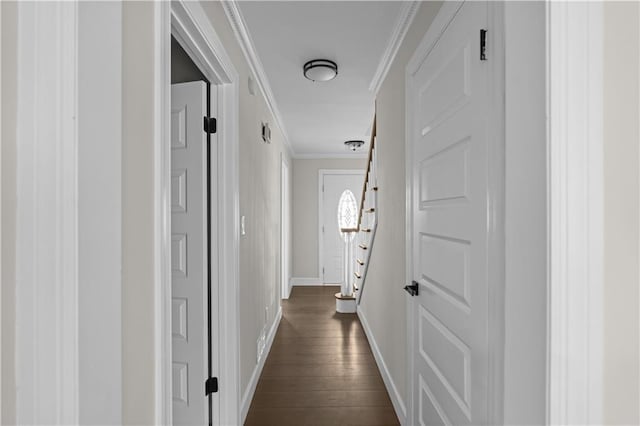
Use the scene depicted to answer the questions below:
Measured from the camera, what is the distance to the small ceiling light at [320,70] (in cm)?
269

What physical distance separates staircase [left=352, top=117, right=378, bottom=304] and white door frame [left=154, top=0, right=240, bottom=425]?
154 centimetres

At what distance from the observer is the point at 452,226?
53.2 inches

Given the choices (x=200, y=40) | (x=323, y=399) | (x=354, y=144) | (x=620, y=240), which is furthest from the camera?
(x=354, y=144)

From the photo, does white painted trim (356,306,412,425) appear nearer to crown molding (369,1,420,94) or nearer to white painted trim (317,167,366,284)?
crown molding (369,1,420,94)

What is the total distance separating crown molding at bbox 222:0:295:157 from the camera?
6.47 ft

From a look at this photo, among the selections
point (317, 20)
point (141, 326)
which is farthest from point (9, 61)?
point (317, 20)

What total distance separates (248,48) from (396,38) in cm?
97

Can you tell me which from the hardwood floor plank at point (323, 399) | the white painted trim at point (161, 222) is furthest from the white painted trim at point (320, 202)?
the white painted trim at point (161, 222)

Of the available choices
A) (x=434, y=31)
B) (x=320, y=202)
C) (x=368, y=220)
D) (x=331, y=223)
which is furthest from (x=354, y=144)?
(x=434, y=31)

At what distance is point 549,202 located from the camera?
2.33 ft

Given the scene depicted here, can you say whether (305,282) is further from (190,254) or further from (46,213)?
(46,213)

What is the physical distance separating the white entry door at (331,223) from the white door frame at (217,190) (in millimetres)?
4684

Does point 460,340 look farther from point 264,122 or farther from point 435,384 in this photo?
point 264,122

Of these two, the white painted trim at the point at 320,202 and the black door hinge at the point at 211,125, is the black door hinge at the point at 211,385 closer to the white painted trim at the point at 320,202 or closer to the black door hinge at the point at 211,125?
the black door hinge at the point at 211,125
